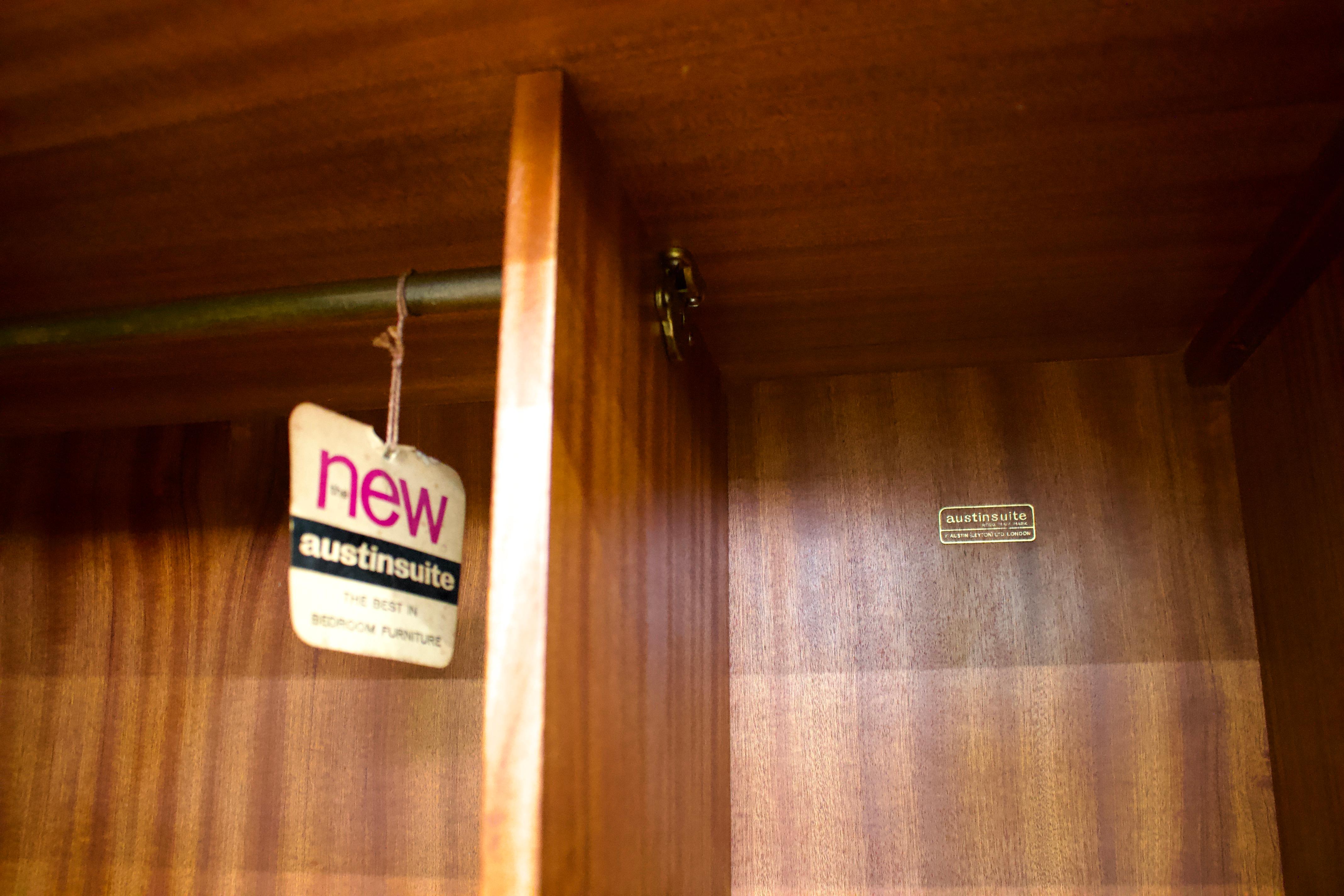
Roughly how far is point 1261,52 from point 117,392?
1.30m

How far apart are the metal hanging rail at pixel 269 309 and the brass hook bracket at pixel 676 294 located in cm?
16

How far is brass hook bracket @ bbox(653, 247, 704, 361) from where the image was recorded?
0.91 m

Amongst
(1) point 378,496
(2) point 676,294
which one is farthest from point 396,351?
(2) point 676,294

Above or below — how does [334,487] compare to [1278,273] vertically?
below

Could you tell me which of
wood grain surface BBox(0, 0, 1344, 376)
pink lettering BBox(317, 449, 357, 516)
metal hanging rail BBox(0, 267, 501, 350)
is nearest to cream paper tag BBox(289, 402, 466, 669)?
pink lettering BBox(317, 449, 357, 516)

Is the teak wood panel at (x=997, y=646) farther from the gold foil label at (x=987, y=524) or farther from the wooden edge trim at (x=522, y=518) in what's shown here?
the wooden edge trim at (x=522, y=518)

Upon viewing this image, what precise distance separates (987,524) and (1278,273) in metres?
0.41

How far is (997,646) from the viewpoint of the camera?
1161 millimetres

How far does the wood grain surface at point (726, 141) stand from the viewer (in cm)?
66

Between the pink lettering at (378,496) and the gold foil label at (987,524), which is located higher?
the gold foil label at (987,524)

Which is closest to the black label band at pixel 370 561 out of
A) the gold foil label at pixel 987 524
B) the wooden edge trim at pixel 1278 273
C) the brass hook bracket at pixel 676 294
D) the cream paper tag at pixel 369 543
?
the cream paper tag at pixel 369 543

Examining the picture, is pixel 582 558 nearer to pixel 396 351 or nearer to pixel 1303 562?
pixel 396 351

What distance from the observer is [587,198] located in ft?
2.38

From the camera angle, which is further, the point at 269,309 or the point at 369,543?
the point at 269,309
